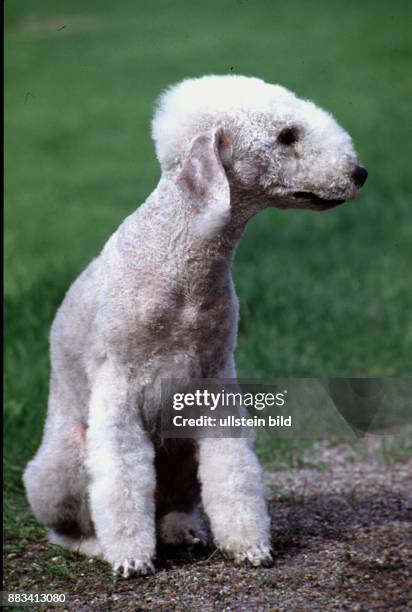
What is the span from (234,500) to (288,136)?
4.33ft

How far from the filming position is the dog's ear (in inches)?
135

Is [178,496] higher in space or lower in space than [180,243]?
lower

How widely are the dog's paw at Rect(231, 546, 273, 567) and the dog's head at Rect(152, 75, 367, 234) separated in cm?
116

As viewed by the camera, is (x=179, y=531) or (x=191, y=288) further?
(x=179, y=531)

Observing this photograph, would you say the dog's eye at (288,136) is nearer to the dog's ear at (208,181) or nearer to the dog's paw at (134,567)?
the dog's ear at (208,181)

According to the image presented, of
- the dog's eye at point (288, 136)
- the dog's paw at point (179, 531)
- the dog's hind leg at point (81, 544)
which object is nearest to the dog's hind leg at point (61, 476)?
the dog's hind leg at point (81, 544)

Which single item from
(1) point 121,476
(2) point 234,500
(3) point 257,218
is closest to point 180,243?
(1) point 121,476

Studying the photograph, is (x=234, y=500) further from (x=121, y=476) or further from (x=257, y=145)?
(x=257, y=145)

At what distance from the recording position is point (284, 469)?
5.27m

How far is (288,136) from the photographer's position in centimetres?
359

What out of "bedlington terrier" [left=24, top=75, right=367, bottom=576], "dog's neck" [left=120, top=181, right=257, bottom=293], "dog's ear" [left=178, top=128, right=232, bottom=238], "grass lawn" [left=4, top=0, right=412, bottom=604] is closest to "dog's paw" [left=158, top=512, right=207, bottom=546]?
"bedlington terrier" [left=24, top=75, right=367, bottom=576]

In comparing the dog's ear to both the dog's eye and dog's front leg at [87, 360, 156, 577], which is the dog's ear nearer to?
the dog's eye

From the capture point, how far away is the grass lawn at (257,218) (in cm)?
675

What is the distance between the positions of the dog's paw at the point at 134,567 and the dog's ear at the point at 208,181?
1162 millimetres
